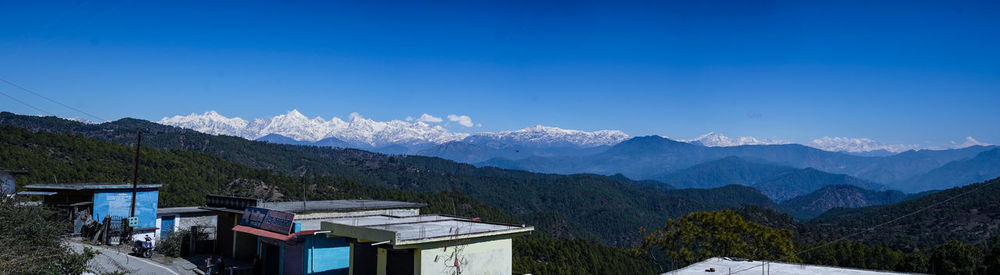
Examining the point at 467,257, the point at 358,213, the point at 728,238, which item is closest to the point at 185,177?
the point at 358,213

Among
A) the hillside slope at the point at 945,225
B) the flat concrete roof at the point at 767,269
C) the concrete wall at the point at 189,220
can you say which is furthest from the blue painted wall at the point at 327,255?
the hillside slope at the point at 945,225

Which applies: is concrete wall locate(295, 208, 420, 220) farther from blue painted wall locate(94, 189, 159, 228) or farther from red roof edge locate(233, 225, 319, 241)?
blue painted wall locate(94, 189, 159, 228)

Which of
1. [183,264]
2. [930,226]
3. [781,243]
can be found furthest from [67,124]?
[930,226]

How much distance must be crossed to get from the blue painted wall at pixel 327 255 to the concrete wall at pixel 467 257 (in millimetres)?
5881

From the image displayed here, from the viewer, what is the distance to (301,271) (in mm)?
24484

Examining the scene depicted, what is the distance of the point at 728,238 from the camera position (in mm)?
41906

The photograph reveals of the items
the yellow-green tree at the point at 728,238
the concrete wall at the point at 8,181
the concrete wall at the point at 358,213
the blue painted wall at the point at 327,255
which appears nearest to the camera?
the blue painted wall at the point at 327,255

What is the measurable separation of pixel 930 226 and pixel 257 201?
120 meters

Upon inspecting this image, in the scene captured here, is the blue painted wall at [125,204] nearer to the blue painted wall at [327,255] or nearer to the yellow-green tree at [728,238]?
the blue painted wall at [327,255]

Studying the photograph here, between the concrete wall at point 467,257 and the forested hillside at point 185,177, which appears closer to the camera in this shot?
the concrete wall at point 467,257

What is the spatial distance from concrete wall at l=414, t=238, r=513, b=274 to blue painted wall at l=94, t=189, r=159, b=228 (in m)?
26.5

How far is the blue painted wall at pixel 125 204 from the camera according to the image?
118 feet

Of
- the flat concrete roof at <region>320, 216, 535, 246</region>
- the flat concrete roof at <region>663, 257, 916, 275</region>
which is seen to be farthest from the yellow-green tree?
the flat concrete roof at <region>320, 216, 535, 246</region>

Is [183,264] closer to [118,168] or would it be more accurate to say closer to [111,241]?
[111,241]
